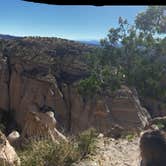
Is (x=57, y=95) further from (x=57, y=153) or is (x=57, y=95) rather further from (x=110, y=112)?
(x=57, y=153)

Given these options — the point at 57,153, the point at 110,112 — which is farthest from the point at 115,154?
the point at 110,112

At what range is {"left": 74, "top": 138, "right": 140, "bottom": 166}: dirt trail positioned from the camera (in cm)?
804

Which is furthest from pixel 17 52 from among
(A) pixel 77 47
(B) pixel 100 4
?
(B) pixel 100 4

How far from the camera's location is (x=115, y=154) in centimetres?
877

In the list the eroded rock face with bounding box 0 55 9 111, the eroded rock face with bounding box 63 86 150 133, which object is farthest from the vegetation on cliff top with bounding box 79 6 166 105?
the eroded rock face with bounding box 0 55 9 111

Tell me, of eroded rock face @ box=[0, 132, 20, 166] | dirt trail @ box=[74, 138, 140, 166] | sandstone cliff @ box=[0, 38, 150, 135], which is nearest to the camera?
eroded rock face @ box=[0, 132, 20, 166]

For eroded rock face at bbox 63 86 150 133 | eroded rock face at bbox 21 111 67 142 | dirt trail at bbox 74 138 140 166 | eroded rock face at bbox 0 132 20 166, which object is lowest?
eroded rock face at bbox 63 86 150 133

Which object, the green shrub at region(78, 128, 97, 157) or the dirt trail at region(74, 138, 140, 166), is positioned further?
the green shrub at region(78, 128, 97, 157)

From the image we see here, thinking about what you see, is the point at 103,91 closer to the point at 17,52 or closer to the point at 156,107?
the point at 156,107

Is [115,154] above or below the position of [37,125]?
above

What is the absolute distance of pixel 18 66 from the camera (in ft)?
77.7

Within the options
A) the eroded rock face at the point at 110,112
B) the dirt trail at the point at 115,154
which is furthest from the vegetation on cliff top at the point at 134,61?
the dirt trail at the point at 115,154

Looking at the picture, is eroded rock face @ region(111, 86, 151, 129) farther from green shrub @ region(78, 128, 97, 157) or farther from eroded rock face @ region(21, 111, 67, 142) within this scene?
green shrub @ region(78, 128, 97, 157)

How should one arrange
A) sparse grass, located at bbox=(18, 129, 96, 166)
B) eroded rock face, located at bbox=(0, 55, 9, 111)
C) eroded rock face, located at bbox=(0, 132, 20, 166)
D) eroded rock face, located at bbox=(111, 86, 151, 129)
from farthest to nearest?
eroded rock face, located at bbox=(0, 55, 9, 111)
eroded rock face, located at bbox=(111, 86, 151, 129)
eroded rock face, located at bbox=(0, 132, 20, 166)
sparse grass, located at bbox=(18, 129, 96, 166)
